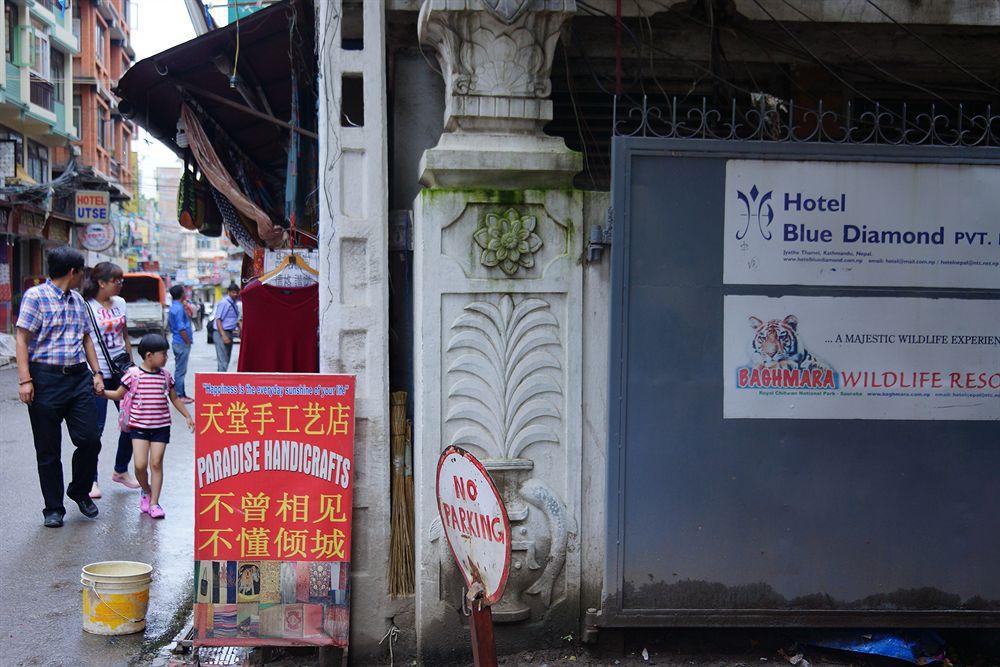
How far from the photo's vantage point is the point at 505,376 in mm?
4719

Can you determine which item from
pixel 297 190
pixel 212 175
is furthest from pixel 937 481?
pixel 212 175

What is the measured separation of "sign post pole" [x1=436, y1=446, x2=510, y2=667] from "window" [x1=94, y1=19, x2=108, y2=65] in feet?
152

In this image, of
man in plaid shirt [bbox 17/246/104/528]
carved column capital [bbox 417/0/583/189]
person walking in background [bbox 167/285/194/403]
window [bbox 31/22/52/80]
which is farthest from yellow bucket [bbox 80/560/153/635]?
window [bbox 31/22/52/80]

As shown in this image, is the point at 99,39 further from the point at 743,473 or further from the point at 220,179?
the point at 743,473

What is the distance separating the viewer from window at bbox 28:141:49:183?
34078 millimetres

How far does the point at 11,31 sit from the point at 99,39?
16081 mm

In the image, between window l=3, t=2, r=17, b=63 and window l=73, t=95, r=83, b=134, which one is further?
window l=73, t=95, r=83, b=134

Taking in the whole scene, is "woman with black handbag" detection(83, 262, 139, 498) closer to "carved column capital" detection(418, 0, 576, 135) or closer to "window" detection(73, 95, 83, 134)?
"carved column capital" detection(418, 0, 576, 135)

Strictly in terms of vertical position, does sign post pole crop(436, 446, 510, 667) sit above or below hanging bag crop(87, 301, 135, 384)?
below

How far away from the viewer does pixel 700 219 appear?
15.1 ft

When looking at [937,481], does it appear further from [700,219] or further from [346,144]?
[346,144]

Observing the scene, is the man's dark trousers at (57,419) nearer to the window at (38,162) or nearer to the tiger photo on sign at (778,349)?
the tiger photo on sign at (778,349)

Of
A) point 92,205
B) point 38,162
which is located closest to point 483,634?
point 92,205

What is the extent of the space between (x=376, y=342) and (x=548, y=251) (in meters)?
0.98
